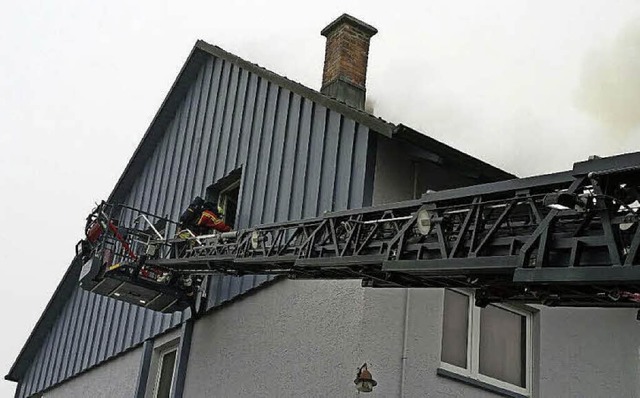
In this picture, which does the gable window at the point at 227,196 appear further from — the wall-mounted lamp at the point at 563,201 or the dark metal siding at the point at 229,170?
the wall-mounted lamp at the point at 563,201

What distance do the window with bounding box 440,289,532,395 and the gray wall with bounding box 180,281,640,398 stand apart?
15 centimetres

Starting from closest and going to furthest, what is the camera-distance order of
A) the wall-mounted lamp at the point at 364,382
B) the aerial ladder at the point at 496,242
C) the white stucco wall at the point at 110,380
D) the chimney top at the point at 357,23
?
1. the aerial ladder at the point at 496,242
2. the wall-mounted lamp at the point at 364,382
3. the chimney top at the point at 357,23
4. the white stucco wall at the point at 110,380

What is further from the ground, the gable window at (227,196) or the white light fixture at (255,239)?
the gable window at (227,196)

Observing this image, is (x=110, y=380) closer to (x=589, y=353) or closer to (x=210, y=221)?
(x=210, y=221)

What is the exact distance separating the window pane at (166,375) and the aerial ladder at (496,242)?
4114 millimetres

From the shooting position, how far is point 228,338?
37.9 feet

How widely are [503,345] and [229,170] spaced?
16.5 feet

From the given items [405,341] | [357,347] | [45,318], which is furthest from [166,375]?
[45,318]

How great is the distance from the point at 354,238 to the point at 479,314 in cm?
278

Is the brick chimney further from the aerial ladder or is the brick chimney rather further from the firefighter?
the aerial ladder

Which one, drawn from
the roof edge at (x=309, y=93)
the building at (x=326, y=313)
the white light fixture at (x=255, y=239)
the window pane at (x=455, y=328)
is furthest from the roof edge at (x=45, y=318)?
the window pane at (x=455, y=328)

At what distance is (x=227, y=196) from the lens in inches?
542

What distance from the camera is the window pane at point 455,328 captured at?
956 cm

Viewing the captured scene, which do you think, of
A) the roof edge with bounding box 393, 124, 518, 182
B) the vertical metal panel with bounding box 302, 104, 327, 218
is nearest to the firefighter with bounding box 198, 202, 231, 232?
the vertical metal panel with bounding box 302, 104, 327, 218
